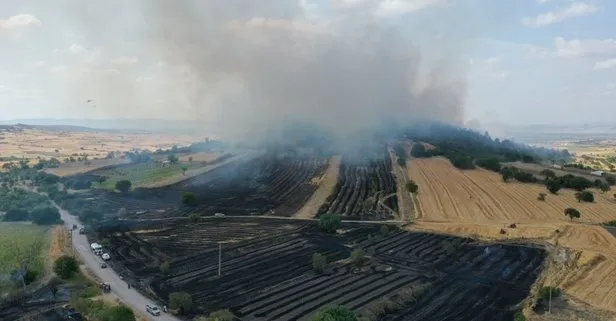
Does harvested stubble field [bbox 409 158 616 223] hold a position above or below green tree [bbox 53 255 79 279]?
above

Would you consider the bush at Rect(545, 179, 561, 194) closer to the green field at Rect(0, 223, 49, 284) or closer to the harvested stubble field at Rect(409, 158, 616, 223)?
the harvested stubble field at Rect(409, 158, 616, 223)

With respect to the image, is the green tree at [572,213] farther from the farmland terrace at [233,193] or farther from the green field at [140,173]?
the green field at [140,173]

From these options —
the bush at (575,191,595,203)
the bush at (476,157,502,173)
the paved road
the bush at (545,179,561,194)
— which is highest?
the bush at (476,157,502,173)

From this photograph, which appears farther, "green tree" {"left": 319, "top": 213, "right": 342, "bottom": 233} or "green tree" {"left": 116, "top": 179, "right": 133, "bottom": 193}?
"green tree" {"left": 116, "top": 179, "right": 133, "bottom": 193}

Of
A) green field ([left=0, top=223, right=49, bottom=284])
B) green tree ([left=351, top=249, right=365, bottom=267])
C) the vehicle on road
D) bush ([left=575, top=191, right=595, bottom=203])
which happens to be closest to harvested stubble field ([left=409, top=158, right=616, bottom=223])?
bush ([left=575, top=191, right=595, bottom=203])

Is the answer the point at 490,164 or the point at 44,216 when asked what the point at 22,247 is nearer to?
the point at 44,216

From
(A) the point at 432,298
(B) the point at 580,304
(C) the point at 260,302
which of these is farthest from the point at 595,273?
(C) the point at 260,302

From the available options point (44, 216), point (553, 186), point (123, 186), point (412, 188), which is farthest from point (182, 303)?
point (553, 186)

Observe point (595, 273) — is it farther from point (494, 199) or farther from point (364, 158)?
point (364, 158)

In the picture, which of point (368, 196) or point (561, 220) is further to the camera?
point (368, 196)
